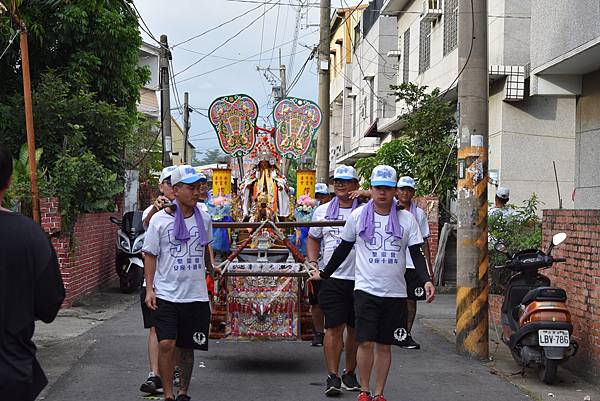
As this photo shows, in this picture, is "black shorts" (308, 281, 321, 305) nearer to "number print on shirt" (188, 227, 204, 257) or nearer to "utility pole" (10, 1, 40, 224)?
"number print on shirt" (188, 227, 204, 257)

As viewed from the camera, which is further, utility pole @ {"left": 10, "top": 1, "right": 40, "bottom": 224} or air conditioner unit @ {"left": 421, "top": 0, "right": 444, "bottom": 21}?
air conditioner unit @ {"left": 421, "top": 0, "right": 444, "bottom": 21}

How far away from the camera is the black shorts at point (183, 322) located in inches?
275

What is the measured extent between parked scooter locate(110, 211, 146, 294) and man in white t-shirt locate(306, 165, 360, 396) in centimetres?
735

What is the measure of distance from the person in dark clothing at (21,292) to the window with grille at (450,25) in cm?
1798

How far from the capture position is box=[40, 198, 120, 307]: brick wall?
1304cm

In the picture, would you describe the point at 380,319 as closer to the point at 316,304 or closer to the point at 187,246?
the point at 187,246

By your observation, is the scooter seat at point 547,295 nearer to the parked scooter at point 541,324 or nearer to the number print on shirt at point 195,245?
the parked scooter at point 541,324

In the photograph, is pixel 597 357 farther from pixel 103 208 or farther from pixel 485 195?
pixel 103 208

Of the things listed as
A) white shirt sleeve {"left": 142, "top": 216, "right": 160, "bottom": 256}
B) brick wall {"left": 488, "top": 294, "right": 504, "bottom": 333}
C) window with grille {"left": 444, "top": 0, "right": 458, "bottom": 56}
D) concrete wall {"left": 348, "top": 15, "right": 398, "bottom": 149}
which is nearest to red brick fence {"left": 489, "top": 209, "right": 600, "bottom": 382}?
brick wall {"left": 488, "top": 294, "right": 504, "bottom": 333}

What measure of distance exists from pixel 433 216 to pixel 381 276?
990cm

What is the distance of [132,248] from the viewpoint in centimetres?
1559

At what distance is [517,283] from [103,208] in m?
8.62

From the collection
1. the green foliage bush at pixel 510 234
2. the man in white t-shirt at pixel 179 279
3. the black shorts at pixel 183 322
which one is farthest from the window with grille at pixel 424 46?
the black shorts at pixel 183 322

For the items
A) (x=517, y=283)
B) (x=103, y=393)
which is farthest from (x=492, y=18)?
(x=103, y=393)
